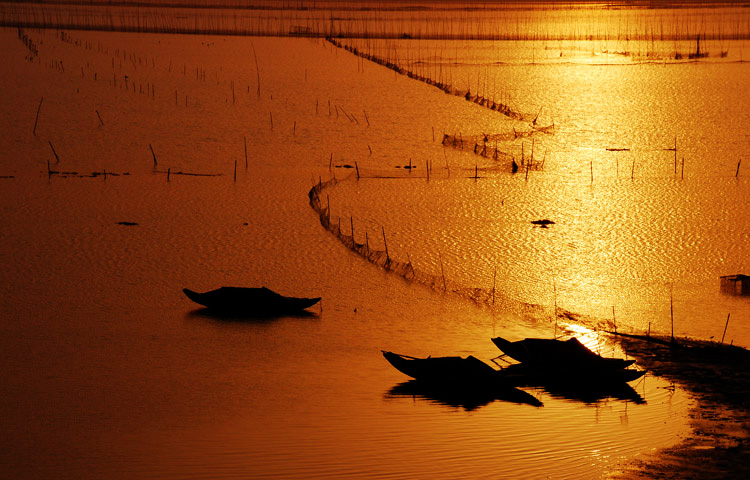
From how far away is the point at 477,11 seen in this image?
28.7m

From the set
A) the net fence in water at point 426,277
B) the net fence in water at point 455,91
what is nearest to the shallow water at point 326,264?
the net fence in water at point 426,277

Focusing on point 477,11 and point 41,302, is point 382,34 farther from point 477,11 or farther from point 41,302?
point 41,302

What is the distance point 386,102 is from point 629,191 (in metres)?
4.83

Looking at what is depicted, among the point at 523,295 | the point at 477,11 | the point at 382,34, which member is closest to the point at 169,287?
the point at 523,295

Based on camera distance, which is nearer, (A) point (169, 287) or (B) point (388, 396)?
(B) point (388, 396)

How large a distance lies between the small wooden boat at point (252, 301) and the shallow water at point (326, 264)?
0.10 metres

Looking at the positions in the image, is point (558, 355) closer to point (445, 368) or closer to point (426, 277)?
point (445, 368)

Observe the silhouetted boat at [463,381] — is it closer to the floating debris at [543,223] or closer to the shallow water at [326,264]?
the shallow water at [326,264]

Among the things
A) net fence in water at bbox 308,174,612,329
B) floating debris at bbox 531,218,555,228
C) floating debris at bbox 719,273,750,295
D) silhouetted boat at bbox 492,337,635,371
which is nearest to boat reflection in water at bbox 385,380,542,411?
silhouetted boat at bbox 492,337,635,371

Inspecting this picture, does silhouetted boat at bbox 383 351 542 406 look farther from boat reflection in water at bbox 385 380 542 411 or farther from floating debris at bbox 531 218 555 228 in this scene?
floating debris at bbox 531 218 555 228

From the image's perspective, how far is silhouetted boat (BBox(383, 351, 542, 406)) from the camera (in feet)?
14.3

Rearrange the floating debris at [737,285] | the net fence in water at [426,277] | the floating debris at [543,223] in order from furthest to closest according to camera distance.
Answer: the floating debris at [543,223] → the floating debris at [737,285] → the net fence in water at [426,277]

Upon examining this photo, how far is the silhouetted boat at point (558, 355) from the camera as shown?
441 cm

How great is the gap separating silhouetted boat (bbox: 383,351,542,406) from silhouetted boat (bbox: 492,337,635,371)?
0.17 meters
